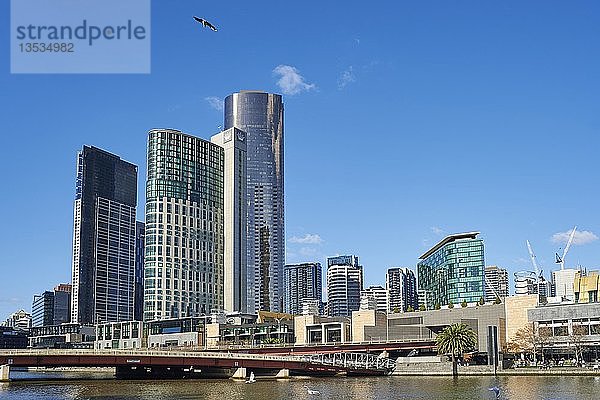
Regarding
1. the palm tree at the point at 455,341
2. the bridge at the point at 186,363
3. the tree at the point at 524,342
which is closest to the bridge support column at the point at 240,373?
the bridge at the point at 186,363

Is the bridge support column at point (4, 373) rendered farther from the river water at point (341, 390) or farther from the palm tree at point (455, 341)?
the palm tree at point (455, 341)

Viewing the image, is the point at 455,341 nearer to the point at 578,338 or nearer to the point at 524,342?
the point at 524,342

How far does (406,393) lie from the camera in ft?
360

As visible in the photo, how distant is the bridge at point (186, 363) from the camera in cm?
14188

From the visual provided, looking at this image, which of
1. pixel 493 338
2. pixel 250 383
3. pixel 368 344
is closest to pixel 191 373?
pixel 250 383

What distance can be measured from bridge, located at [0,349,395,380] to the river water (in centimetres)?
536

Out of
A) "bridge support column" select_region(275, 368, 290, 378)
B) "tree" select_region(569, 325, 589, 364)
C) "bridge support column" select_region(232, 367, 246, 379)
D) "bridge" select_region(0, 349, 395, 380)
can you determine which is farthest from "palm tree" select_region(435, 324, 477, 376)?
"bridge support column" select_region(232, 367, 246, 379)

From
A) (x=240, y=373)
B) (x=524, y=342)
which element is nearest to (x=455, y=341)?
(x=524, y=342)

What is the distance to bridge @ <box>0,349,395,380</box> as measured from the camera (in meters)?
142

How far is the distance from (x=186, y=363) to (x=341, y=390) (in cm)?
4383

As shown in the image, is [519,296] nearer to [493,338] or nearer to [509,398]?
[493,338]

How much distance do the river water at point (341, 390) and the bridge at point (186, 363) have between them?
17.6 feet

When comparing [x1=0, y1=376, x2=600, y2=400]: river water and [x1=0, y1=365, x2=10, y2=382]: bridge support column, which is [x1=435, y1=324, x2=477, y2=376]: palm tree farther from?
[x1=0, y1=365, x2=10, y2=382]: bridge support column

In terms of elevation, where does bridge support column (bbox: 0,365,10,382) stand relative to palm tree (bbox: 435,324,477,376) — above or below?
below
